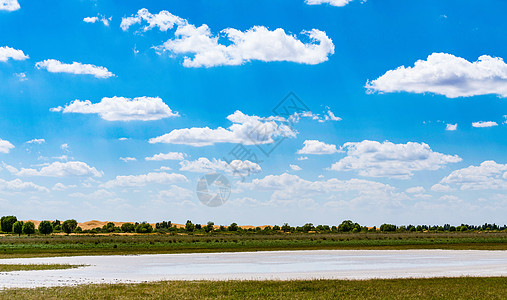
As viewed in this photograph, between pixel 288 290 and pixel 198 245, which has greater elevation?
pixel 288 290

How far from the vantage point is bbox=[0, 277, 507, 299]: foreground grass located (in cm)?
2612

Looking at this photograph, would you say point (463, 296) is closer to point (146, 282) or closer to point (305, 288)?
point (305, 288)

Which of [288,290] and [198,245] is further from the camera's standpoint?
[198,245]

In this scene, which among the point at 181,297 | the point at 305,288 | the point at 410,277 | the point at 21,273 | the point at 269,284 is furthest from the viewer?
the point at 21,273

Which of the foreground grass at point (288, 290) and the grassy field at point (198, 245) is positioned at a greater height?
the foreground grass at point (288, 290)

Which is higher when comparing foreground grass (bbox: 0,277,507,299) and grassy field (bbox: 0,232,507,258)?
foreground grass (bbox: 0,277,507,299)

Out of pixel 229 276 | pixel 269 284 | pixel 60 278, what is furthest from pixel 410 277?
pixel 60 278

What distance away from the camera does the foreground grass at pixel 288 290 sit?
26125mm

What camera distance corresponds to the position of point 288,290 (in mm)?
28453

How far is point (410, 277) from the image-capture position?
3444 centimetres

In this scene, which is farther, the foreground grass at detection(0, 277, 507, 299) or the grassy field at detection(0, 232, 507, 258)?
the grassy field at detection(0, 232, 507, 258)

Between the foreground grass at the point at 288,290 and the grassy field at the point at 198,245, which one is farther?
the grassy field at the point at 198,245

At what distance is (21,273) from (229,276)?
1717cm

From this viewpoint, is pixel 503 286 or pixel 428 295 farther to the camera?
pixel 503 286
